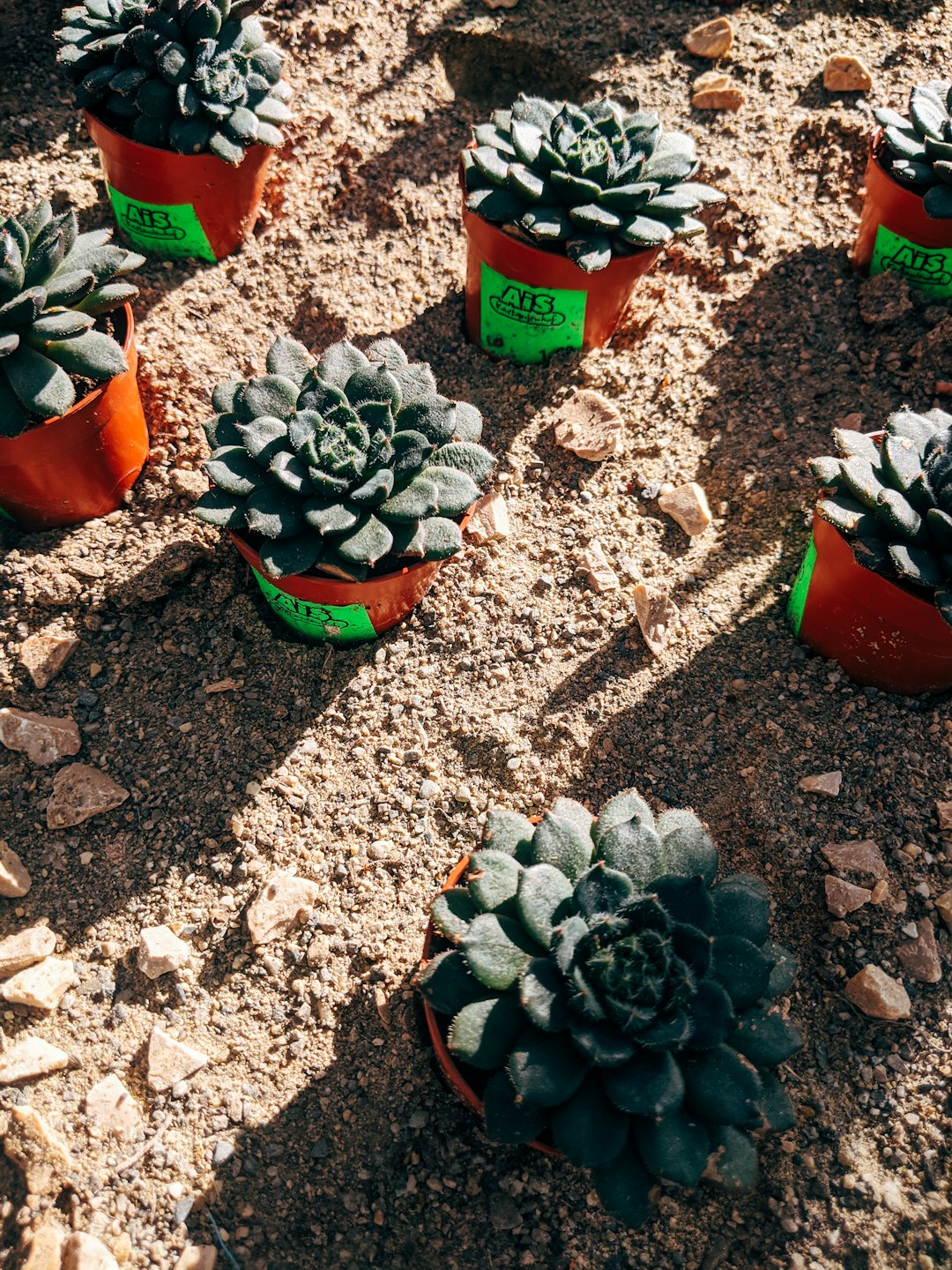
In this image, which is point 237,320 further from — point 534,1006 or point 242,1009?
point 534,1006

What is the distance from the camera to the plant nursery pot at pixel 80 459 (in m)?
2.33

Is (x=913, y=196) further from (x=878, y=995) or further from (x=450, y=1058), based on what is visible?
(x=450, y=1058)

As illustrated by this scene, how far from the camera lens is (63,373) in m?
2.25

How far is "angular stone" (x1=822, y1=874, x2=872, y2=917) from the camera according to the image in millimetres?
2078

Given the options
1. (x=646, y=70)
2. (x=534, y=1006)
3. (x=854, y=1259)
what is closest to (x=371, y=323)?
(x=646, y=70)

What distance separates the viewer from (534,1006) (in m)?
1.51

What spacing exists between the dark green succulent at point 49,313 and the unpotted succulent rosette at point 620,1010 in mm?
1527

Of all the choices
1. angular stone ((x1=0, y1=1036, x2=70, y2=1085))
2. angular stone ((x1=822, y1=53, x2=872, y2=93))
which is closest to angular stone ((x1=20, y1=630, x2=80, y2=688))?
angular stone ((x1=0, y1=1036, x2=70, y2=1085))

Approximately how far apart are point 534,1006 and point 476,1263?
66cm

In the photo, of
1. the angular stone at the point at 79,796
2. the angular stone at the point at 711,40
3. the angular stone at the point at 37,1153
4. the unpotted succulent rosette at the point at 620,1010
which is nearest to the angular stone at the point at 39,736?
the angular stone at the point at 79,796

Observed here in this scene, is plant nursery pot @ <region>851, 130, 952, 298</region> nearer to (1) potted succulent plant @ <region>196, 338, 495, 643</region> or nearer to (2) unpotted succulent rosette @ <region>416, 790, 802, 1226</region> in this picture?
(1) potted succulent plant @ <region>196, 338, 495, 643</region>

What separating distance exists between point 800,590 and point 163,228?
2217mm

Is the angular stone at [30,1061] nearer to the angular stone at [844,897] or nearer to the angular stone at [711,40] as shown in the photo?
the angular stone at [844,897]

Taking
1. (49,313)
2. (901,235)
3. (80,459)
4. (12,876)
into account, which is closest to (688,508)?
(901,235)
